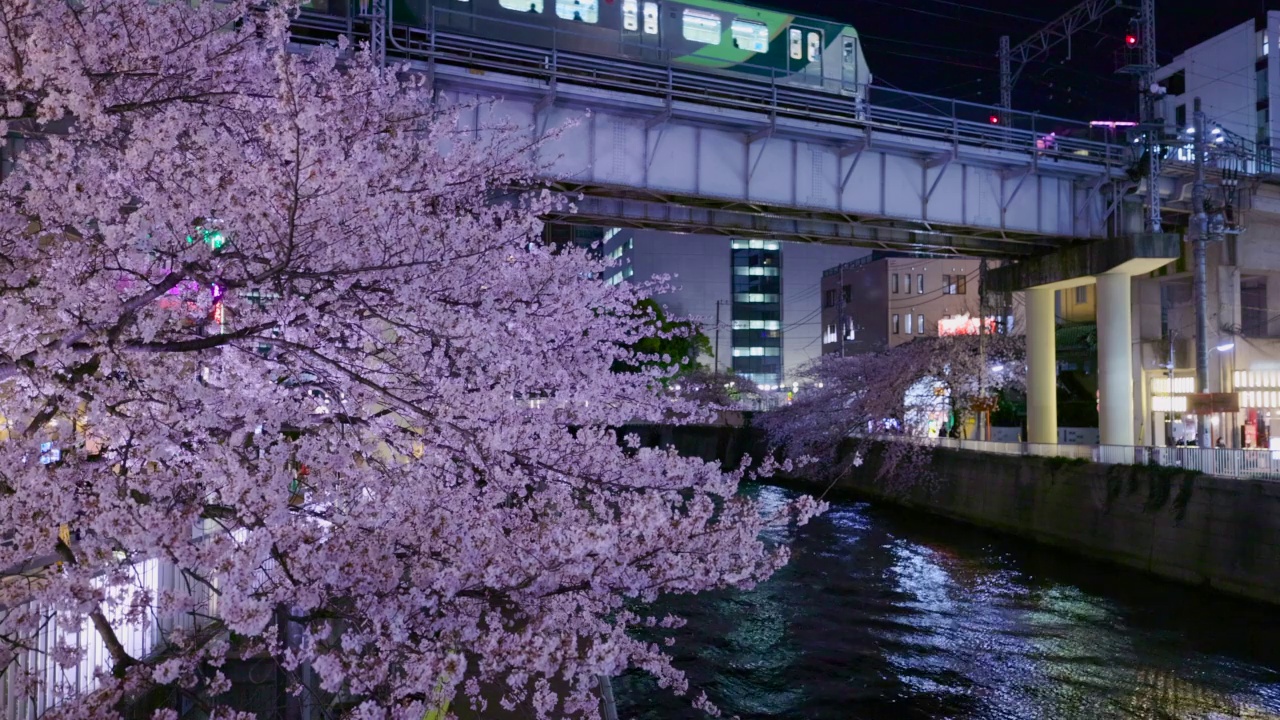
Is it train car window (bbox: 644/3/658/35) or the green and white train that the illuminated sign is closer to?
the green and white train

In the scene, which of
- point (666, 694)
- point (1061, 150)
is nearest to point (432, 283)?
point (666, 694)

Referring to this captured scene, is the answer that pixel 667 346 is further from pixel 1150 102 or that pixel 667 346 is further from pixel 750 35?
pixel 750 35

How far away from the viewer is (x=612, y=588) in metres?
7.21

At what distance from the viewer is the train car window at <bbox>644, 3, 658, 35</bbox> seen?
21125 mm

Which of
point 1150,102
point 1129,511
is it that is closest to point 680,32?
point 1150,102

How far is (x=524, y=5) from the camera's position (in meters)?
20.0

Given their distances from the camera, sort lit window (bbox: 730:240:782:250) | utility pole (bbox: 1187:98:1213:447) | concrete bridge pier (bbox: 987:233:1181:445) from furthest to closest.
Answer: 1. lit window (bbox: 730:240:782:250)
2. concrete bridge pier (bbox: 987:233:1181:445)
3. utility pole (bbox: 1187:98:1213:447)

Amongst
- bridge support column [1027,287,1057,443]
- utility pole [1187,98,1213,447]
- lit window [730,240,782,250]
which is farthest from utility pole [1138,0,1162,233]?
lit window [730,240,782,250]

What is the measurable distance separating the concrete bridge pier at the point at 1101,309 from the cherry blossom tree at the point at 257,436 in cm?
2234

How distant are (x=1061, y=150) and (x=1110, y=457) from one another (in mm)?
8521

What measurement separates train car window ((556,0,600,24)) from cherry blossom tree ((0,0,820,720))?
12396 mm

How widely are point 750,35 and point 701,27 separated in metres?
1.29

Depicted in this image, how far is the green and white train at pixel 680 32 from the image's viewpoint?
19.6 m

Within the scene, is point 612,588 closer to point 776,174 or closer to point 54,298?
point 54,298
